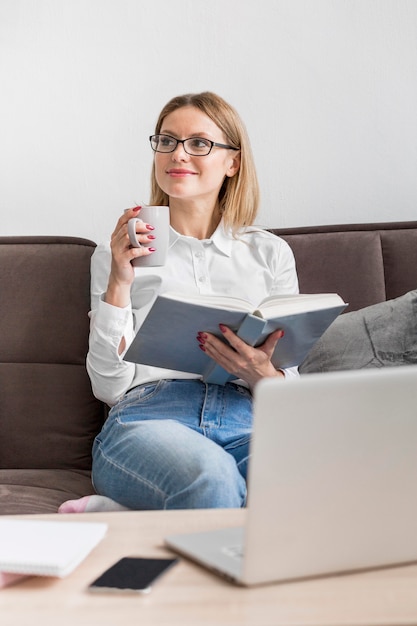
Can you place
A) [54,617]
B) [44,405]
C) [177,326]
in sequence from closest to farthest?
[54,617], [177,326], [44,405]

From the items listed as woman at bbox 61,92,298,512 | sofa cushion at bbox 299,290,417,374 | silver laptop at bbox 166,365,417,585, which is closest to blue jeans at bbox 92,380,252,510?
woman at bbox 61,92,298,512

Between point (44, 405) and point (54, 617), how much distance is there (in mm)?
1261

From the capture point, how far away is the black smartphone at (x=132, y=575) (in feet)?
2.51

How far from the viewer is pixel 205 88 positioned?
2.26 metres

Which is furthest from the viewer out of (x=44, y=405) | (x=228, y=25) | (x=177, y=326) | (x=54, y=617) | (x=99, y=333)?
(x=228, y=25)

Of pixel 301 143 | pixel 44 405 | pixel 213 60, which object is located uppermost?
pixel 213 60

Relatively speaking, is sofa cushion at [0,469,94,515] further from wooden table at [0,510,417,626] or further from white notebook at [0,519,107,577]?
wooden table at [0,510,417,626]

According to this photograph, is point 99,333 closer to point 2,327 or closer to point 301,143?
point 2,327

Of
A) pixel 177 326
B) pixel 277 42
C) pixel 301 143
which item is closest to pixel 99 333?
pixel 177 326

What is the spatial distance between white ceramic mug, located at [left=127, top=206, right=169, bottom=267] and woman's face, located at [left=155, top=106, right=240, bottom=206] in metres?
0.33

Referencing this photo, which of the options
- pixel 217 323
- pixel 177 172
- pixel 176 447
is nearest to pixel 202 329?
pixel 217 323

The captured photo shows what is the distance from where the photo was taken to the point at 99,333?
1.69 m

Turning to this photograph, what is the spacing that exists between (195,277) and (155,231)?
0.32 m

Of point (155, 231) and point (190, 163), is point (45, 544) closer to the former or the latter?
point (155, 231)
